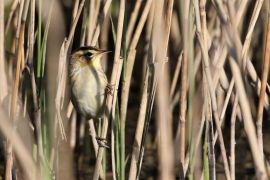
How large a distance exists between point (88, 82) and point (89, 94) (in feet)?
0.29

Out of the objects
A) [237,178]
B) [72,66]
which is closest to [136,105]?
[237,178]

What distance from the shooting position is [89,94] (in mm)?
4297

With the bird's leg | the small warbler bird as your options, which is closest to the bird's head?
the small warbler bird

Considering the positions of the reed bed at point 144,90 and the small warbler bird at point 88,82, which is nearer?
the reed bed at point 144,90

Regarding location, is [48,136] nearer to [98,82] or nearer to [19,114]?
[19,114]

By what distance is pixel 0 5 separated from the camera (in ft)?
12.3

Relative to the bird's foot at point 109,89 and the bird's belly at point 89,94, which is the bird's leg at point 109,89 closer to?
the bird's foot at point 109,89

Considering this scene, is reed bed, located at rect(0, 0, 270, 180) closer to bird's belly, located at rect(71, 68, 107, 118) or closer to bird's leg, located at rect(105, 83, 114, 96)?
bird's leg, located at rect(105, 83, 114, 96)

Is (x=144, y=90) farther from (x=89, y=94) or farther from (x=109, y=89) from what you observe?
(x=89, y=94)

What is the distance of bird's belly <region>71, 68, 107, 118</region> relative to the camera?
13.9 ft

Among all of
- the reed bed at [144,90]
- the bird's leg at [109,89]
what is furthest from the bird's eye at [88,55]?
the bird's leg at [109,89]

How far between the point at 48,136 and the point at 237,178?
2.43m

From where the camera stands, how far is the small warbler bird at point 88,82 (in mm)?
4223

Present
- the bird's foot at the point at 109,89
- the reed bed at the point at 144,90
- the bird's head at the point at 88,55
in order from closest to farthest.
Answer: the reed bed at the point at 144,90 → the bird's foot at the point at 109,89 → the bird's head at the point at 88,55
